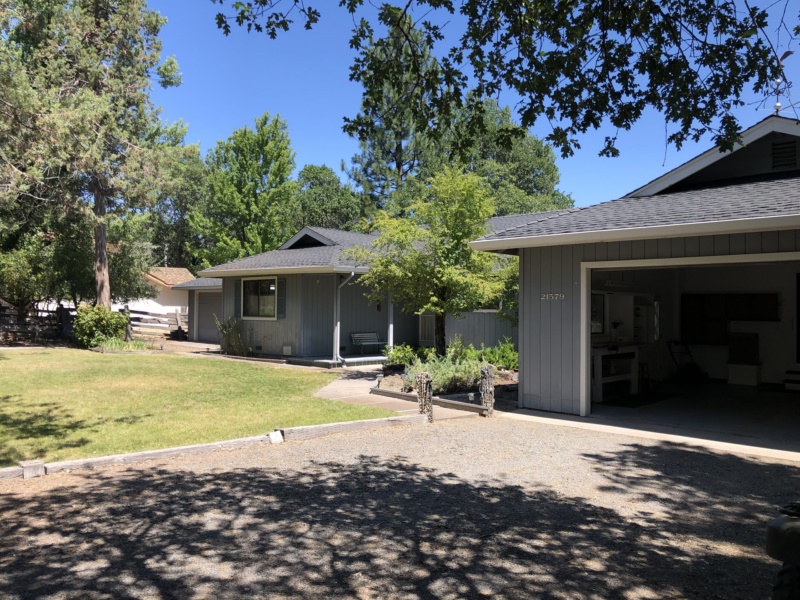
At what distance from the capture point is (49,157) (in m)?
9.98

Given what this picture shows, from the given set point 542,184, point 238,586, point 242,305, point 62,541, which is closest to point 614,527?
point 238,586

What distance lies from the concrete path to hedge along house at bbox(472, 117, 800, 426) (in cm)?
146

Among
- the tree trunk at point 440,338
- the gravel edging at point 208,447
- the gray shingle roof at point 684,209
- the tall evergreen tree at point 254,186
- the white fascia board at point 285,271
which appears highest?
the tall evergreen tree at point 254,186

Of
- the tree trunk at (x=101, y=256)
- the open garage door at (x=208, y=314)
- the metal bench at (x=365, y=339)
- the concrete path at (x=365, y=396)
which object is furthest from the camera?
the open garage door at (x=208, y=314)

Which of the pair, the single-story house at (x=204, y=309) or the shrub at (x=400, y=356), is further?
the single-story house at (x=204, y=309)

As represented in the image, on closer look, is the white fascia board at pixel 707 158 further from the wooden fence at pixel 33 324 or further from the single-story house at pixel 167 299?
the single-story house at pixel 167 299

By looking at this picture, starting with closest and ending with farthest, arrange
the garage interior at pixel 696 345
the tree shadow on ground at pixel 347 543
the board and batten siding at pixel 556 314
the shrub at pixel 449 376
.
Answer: the tree shadow on ground at pixel 347 543, the board and batten siding at pixel 556 314, the garage interior at pixel 696 345, the shrub at pixel 449 376

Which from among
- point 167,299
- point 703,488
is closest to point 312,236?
point 703,488

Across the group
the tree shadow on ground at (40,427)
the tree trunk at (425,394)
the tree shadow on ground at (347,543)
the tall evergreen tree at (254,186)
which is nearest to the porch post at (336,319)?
the tree trunk at (425,394)

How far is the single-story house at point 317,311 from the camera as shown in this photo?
53.4 ft

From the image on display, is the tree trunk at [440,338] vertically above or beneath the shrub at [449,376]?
above

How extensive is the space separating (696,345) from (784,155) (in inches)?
217

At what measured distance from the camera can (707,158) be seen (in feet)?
32.7

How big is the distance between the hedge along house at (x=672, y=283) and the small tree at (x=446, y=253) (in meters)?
1.50
